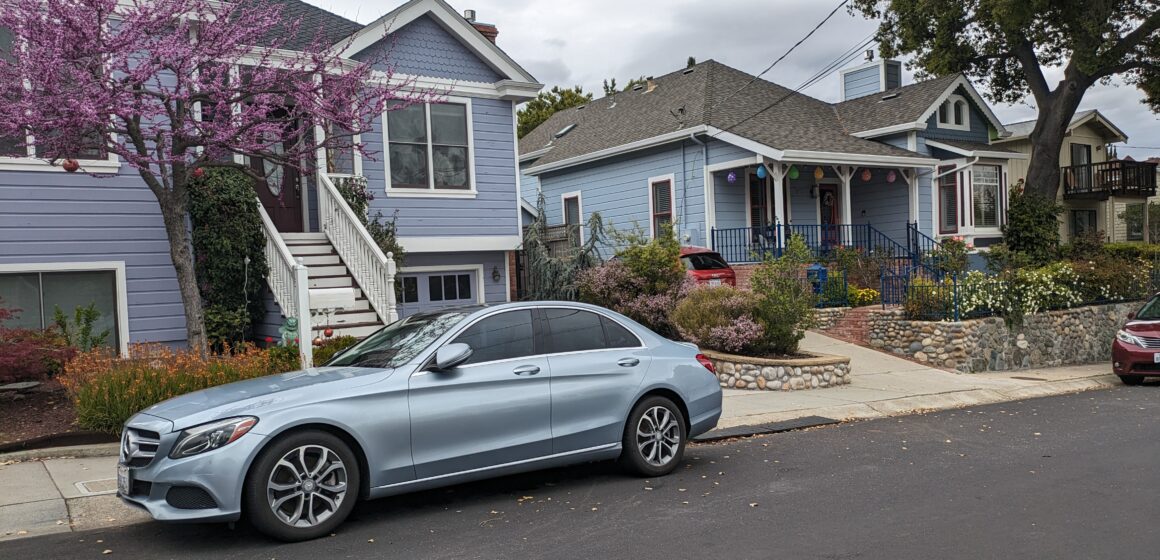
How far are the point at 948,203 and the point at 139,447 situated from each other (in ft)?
82.6

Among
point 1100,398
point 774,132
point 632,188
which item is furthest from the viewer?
point 632,188

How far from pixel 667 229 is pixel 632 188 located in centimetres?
941

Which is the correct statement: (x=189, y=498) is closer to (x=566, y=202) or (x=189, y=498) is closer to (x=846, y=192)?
(x=846, y=192)

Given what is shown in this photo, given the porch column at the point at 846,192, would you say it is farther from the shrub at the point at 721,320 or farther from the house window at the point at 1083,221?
the house window at the point at 1083,221

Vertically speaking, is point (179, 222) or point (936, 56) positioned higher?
point (936, 56)

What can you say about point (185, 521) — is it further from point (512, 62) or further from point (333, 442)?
point (512, 62)

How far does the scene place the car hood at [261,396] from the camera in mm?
5723

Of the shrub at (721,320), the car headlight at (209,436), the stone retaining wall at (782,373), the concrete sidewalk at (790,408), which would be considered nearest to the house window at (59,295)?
the concrete sidewalk at (790,408)

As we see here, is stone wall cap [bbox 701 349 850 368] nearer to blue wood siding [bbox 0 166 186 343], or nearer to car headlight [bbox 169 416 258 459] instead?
blue wood siding [bbox 0 166 186 343]

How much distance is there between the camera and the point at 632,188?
25234 millimetres

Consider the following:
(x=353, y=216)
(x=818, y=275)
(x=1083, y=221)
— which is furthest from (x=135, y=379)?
(x=1083, y=221)

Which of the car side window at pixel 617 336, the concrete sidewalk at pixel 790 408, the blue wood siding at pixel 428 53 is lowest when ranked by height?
the concrete sidewalk at pixel 790 408

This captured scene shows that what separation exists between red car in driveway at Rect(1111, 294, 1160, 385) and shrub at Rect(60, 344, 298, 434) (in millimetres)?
12871

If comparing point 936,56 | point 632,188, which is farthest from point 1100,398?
point 936,56
